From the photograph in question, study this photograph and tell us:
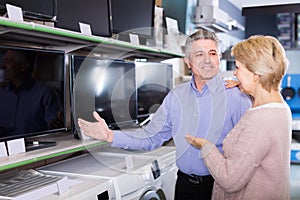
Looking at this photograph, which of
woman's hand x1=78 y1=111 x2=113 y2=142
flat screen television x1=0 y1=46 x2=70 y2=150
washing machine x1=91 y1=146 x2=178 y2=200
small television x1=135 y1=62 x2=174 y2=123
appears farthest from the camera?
small television x1=135 y1=62 x2=174 y2=123

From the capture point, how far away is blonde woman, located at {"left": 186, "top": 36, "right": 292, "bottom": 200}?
5.44ft

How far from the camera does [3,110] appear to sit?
182 centimetres

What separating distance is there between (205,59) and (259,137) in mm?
789

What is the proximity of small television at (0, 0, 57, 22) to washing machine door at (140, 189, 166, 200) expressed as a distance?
4.17 feet

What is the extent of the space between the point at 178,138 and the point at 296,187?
8.62ft

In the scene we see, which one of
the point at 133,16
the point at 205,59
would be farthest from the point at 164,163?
the point at 133,16

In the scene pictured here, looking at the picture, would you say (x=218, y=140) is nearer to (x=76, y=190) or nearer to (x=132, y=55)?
(x=76, y=190)

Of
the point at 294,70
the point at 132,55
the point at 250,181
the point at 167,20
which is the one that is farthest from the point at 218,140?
the point at 294,70

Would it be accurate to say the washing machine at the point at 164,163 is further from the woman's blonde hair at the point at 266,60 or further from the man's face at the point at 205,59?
the woman's blonde hair at the point at 266,60

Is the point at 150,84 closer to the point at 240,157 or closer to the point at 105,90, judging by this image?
the point at 105,90

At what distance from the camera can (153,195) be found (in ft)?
8.51

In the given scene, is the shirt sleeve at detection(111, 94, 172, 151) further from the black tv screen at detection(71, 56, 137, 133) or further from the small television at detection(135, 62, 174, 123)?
the small television at detection(135, 62, 174, 123)

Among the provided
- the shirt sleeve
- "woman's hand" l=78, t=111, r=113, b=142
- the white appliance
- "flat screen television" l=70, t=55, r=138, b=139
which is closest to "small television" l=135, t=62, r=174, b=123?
"flat screen television" l=70, t=55, r=138, b=139

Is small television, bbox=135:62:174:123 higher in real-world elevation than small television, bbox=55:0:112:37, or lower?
lower
